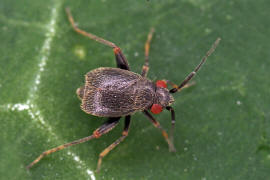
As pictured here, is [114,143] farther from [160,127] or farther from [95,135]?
[160,127]

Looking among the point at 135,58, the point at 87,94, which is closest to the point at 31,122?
the point at 87,94

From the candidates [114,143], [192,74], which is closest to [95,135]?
[114,143]

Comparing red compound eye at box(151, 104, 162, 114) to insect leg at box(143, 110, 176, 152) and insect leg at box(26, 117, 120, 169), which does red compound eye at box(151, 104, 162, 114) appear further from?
insect leg at box(26, 117, 120, 169)

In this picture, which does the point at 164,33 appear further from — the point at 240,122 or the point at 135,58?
the point at 240,122

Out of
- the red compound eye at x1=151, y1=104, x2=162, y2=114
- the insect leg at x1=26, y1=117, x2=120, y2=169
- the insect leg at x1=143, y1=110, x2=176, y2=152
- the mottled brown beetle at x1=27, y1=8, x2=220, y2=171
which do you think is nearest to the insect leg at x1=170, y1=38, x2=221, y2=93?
the mottled brown beetle at x1=27, y1=8, x2=220, y2=171

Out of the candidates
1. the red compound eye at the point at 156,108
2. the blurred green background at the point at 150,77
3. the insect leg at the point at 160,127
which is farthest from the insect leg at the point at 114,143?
the red compound eye at the point at 156,108
